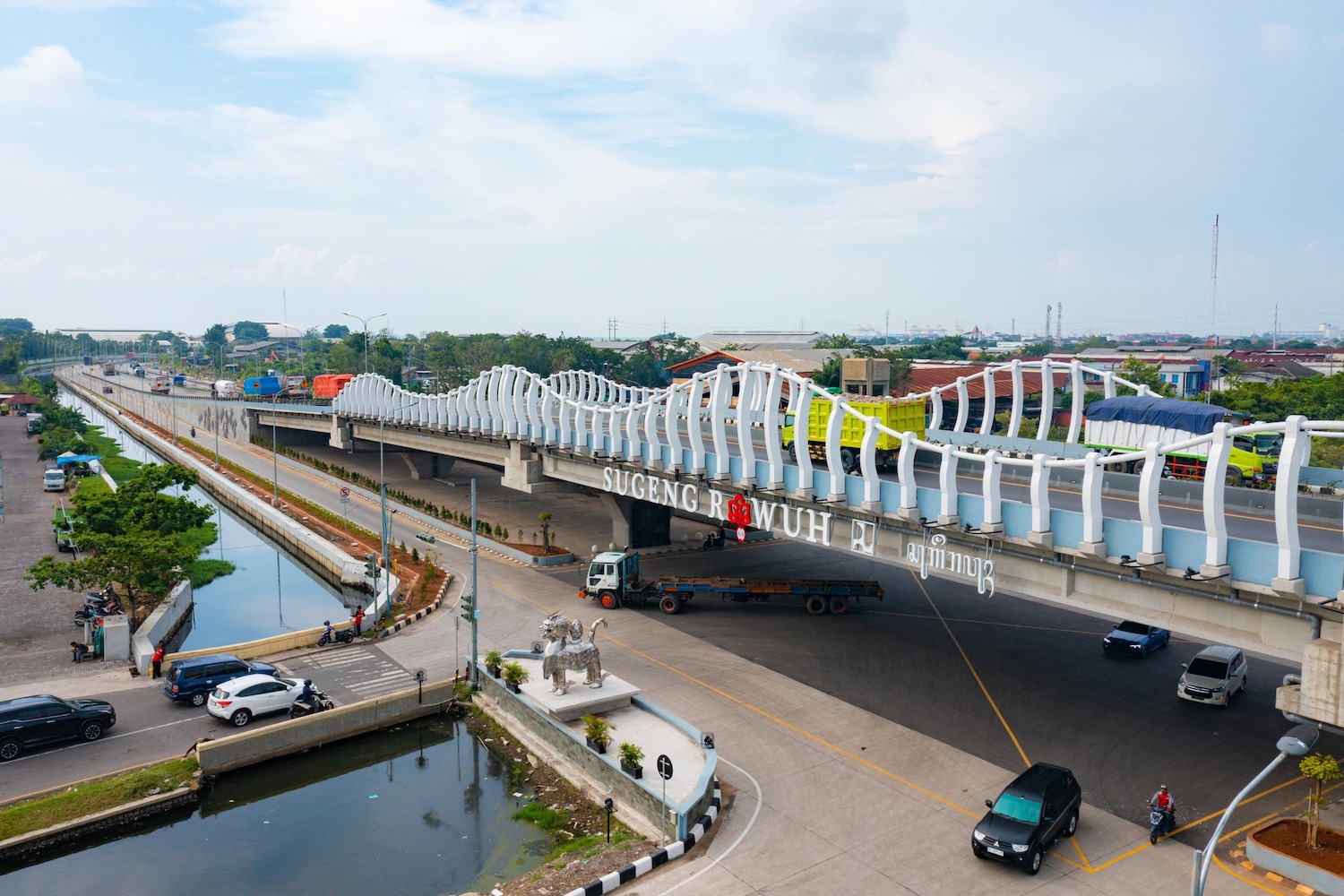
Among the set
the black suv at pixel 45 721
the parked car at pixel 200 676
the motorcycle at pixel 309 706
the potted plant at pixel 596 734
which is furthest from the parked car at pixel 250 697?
the potted plant at pixel 596 734

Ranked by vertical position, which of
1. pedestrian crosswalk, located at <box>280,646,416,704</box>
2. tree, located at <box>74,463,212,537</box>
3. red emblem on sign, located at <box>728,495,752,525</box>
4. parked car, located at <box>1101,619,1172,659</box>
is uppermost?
red emblem on sign, located at <box>728,495,752,525</box>

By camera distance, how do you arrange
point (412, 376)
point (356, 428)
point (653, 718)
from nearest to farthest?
1. point (653, 718)
2. point (356, 428)
3. point (412, 376)

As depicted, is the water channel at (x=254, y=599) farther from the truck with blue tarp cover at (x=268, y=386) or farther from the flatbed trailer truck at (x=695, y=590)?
the truck with blue tarp cover at (x=268, y=386)

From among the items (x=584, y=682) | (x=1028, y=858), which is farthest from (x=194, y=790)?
(x=1028, y=858)

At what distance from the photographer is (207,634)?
42.6 m

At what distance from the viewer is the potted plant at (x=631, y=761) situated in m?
22.7

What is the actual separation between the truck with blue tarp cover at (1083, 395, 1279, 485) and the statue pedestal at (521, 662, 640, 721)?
23.0 metres

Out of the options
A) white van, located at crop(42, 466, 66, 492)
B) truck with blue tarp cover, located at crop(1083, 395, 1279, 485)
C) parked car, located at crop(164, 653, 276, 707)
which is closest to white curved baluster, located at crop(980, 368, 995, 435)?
truck with blue tarp cover, located at crop(1083, 395, 1279, 485)

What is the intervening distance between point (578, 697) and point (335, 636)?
13.3 metres

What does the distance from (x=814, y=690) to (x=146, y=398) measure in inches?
5724

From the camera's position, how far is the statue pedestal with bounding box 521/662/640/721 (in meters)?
27.0

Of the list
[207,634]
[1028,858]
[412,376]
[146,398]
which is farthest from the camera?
[412,376]

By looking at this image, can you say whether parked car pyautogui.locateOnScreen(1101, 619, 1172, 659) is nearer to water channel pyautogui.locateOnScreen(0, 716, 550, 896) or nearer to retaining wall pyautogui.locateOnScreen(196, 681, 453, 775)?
water channel pyautogui.locateOnScreen(0, 716, 550, 896)

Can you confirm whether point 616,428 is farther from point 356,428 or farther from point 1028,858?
point 356,428
